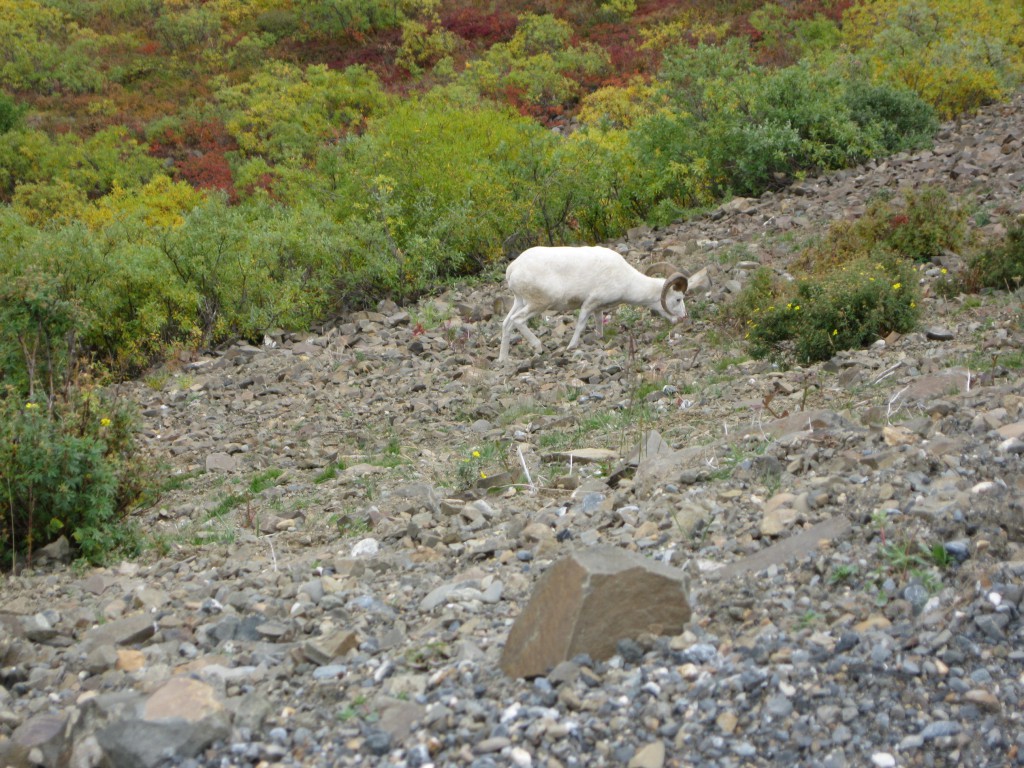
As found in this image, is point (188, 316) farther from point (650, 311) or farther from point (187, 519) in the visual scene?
point (187, 519)

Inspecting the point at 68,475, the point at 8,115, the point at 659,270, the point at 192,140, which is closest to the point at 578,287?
the point at 659,270

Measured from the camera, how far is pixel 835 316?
9.08 meters

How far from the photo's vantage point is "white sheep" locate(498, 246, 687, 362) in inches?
435

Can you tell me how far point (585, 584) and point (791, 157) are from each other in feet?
48.4

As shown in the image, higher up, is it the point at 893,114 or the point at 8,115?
the point at 893,114

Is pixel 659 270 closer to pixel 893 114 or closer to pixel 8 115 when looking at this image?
pixel 893 114

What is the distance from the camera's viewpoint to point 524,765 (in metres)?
3.39

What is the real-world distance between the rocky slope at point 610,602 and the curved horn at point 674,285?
1694 mm

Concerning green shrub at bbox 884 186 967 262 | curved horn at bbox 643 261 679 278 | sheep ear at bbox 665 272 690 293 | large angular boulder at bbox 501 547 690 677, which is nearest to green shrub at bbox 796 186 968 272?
green shrub at bbox 884 186 967 262

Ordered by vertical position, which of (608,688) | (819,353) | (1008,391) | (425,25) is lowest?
(425,25)

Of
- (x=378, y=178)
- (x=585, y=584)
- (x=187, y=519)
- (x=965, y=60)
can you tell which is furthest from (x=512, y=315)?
(x=965, y=60)

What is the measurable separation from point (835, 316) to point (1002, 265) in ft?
6.82

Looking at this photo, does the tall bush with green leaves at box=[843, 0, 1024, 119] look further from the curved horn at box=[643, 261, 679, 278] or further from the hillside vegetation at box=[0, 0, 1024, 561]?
the curved horn at box=[643, 261, 679, 278]

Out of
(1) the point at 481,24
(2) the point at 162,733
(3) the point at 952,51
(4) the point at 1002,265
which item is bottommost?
(1) the point at 481,24
